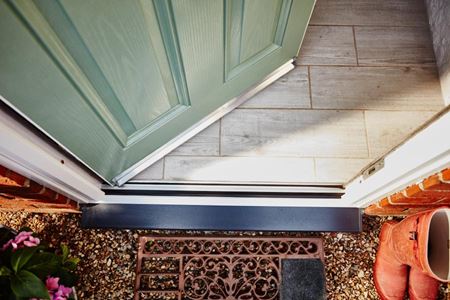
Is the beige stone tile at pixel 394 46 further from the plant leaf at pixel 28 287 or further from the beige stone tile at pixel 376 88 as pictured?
the plant leaf at pixel 28 287

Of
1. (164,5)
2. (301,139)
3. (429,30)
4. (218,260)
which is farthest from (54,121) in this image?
(429,30)

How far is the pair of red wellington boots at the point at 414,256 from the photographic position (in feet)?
3.42

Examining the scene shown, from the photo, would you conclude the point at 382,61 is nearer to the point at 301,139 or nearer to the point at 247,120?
the point at 301,139

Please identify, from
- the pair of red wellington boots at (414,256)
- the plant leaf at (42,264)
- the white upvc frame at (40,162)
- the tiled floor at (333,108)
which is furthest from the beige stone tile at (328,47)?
the plant leaf at (42,264)

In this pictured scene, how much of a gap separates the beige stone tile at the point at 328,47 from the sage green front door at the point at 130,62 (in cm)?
20

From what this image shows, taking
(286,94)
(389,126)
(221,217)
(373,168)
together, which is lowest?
(221,217)

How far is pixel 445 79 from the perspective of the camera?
1.54 metres

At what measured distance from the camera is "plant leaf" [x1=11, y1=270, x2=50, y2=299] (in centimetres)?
88

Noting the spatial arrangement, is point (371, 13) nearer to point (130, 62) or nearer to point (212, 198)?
point (212, 198)

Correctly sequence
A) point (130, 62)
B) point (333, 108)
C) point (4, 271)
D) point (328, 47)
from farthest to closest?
point (328, 47)
point (333, 108)
point (4, 271)
point (130, 62)

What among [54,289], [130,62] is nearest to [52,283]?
[54,289]

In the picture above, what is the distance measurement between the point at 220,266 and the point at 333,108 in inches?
34.9

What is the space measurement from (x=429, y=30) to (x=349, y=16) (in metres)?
0.42

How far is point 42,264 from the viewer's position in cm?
100
